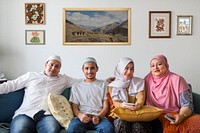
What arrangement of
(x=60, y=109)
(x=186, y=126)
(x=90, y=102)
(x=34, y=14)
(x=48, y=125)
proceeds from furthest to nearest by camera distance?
1. (x=34, y=14)
2. (x=90, y=102)
3. (x=60, y=109)
4. (x=48, y=125)
5. (x=186, y=126)

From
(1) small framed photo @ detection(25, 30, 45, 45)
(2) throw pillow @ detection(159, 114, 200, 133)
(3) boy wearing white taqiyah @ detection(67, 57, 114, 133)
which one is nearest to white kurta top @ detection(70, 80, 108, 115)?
(3) boy wearing white taqiyah @ detection(67, 57, 114, 133)

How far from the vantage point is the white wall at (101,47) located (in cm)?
410

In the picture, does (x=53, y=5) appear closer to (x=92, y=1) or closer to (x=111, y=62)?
(x=92, y=1)

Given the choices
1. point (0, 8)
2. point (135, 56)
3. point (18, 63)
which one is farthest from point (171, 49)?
point (0, 8)

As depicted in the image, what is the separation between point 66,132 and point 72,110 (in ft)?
0.98

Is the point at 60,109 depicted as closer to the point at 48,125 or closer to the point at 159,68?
the point at 48,125

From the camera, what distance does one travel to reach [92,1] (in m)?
4.10

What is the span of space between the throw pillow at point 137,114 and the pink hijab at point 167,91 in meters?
0.23

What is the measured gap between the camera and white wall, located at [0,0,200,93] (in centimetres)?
410

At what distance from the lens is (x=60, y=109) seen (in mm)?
2695

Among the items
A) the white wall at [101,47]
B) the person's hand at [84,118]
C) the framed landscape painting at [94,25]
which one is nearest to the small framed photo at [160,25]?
the white wall at [101,47]

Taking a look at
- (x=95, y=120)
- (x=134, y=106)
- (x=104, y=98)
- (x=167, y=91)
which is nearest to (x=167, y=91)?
(x=167, y=91)

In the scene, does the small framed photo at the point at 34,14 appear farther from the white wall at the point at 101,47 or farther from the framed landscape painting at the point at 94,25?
the framed landscape painting at the point at 94,25

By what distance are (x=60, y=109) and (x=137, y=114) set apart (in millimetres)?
751
